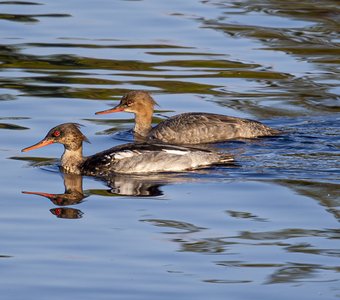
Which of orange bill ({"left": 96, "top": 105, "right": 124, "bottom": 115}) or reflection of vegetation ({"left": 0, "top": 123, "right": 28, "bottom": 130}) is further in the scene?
orange bill ({"left": 96, "top": 105, "right": 124, "bottom": 115})

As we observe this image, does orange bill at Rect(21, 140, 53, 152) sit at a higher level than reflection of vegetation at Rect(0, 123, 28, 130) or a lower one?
higher

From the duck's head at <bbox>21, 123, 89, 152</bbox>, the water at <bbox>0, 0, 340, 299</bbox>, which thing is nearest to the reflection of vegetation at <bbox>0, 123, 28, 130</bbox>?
the water at <bbox>0, 0, 340, 299</bbox>

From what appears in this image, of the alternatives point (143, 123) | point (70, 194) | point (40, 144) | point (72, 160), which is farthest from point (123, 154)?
point (143, 123)

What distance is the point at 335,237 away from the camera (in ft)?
37.8

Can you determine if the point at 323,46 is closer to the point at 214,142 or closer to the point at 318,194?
the point at 214,142

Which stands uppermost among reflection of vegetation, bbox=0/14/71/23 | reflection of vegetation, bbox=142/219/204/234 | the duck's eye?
reflection of vegetation, bbox=0/14/71/23

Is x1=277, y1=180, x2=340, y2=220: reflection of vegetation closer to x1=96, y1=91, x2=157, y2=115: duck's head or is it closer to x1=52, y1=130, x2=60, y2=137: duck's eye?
x1=52, y1=130, x2=60, y2=137: duck's eye

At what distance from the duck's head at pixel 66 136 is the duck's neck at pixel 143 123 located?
226 centimetres

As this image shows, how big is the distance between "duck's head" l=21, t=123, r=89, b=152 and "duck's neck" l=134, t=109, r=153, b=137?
226cm

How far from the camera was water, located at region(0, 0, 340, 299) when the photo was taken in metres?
10.6

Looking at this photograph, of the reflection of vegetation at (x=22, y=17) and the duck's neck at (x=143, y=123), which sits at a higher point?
the reflection of vegetation at (x=22, y=17)

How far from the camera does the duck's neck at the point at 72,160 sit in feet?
49.5

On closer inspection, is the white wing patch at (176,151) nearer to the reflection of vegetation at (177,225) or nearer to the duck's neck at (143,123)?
the duck's neck at (143,123)

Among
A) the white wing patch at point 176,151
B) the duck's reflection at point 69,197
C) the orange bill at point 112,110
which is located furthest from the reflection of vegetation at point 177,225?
the orange bill at point 112,110
